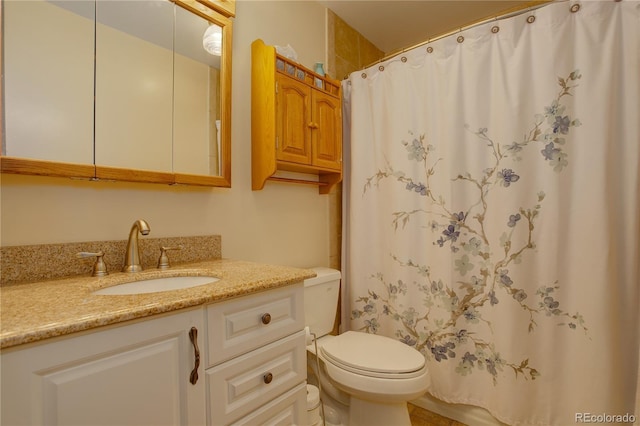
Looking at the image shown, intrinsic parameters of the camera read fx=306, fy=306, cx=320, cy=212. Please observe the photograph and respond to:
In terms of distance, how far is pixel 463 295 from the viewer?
1.49m

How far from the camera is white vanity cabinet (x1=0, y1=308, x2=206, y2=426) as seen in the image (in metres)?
0.54

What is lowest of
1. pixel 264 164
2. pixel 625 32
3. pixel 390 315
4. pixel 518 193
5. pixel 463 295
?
pixel 390 315

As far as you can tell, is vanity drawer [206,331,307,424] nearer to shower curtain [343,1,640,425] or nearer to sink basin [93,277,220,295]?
sink basin [93,277,220,295]

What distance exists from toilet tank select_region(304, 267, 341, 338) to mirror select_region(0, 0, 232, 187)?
0.66 meters

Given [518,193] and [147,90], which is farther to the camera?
[518,193]

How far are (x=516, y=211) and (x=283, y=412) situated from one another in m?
1.24

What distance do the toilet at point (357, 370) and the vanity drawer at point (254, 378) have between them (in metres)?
0.32

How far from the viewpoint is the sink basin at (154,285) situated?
946mm

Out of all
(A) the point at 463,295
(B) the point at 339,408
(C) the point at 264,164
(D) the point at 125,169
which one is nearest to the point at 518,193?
(A) the point at 463,295

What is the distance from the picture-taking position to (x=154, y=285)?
103 centimetres

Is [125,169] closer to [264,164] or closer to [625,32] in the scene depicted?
[264,164]

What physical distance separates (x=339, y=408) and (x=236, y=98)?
5.14 feet
